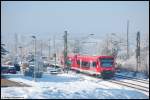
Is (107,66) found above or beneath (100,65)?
beneath

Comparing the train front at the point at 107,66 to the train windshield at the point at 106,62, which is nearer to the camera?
the train front at the point at 107,66

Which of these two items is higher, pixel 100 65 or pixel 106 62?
pixel 106 62

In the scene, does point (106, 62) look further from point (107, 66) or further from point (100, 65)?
point (100, 65)

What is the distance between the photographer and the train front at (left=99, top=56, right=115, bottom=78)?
43344 millimetres

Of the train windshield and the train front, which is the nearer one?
the train front

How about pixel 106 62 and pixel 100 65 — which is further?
pixel 106 62

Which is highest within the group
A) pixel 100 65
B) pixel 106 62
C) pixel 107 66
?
pixel 106 62

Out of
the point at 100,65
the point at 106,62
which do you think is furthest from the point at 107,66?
the point at 100,65

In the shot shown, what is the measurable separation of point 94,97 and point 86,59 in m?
20.8

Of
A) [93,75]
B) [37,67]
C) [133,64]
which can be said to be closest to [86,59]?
[93,75]

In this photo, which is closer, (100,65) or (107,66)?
(100,65)

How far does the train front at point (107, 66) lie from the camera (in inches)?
1706

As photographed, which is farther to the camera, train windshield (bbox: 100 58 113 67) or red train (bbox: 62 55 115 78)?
train windshield (bbox: 100 58 113 67)

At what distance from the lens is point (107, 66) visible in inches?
1729
